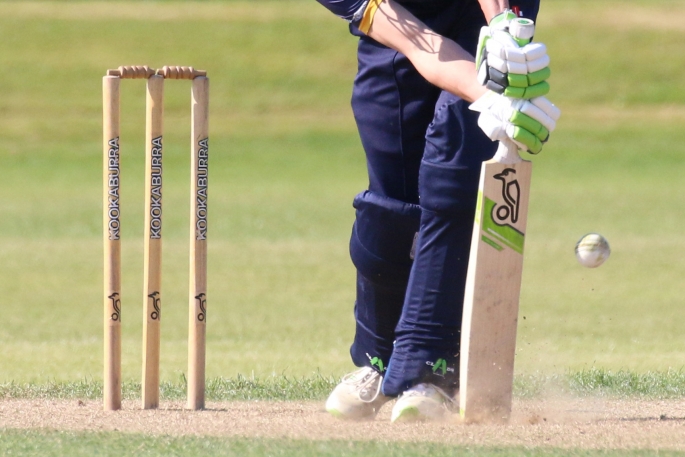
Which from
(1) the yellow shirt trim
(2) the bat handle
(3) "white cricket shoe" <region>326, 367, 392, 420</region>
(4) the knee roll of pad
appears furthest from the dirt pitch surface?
(1) the yellow shirt trim

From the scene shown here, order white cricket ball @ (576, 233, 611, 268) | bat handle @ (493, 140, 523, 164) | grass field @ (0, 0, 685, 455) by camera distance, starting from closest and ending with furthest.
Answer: bat handle @ (493, 140, 523, 164) < white cricket ball @ (576, 233, 611, 268) < grass field @ (0, 0, 685, 455)

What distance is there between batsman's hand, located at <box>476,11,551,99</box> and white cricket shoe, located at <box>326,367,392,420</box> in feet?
3.30

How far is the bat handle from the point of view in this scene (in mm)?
3186

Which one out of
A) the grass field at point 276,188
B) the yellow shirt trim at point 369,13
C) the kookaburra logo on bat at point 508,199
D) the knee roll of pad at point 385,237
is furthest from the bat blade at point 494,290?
the grass field at point 276,188

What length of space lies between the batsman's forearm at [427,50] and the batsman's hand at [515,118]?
0.08m

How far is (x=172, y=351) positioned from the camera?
5684mm

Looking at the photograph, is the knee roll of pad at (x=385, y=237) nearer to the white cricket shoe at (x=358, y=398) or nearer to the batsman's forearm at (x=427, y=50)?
the white cricket shoe at (x=358, y=398)

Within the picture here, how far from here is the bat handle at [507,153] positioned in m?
3.19

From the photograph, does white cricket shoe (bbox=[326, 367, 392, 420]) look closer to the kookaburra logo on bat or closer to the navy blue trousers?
the navy blue trousers

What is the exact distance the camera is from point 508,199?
3.22 m

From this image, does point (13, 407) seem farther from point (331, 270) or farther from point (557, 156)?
point (557, 156)

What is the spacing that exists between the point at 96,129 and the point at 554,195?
9.03 metres

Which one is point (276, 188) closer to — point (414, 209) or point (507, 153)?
point (414, 209)

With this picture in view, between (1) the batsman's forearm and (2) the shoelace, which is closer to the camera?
(1) the batsman's forearm
